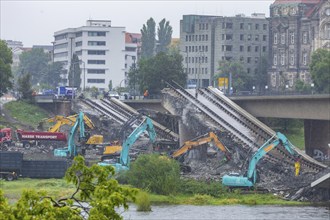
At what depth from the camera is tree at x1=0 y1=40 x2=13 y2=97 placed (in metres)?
154

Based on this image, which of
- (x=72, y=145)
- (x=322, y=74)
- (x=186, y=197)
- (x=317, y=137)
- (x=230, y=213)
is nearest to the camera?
(x=230, y=213)

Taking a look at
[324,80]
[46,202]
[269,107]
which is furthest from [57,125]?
[46,202]

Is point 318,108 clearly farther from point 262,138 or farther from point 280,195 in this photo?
point 280,195

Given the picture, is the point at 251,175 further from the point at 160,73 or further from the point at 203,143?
the point at 160,73

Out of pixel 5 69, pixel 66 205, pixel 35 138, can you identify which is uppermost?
pixel 5 69

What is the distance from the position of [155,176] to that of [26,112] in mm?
69298

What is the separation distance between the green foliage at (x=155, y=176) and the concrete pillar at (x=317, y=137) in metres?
31.7

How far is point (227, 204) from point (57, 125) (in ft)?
151

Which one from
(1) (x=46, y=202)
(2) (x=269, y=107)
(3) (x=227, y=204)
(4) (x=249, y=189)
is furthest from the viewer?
(2) (x=269, y=107)

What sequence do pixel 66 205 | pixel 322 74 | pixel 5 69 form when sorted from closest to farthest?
pixel 66 205
pixel 5 69
pixel 322 74

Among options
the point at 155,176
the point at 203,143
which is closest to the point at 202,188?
the point at 155,176

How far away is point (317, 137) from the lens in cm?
11788

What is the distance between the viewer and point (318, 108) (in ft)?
347

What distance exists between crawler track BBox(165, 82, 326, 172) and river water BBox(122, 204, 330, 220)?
51.1ft
